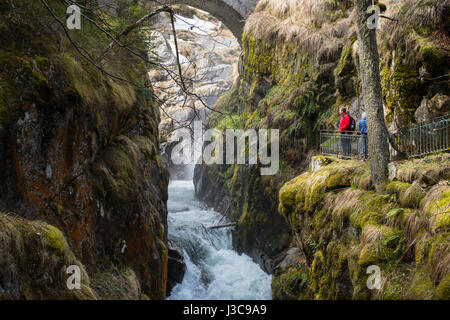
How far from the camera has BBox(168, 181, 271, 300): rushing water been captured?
11719 mm

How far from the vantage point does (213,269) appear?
13477 mm

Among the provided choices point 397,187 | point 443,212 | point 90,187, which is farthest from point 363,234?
point 90,187

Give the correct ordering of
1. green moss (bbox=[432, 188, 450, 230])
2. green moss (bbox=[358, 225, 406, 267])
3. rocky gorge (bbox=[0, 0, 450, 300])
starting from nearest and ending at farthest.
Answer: rocky gorge (bbox=[0, 0, 450, 300]) → green moss (bbox=[432, 188, 450, 230]) → green moss (bbox=[358, 225, 406, 267])

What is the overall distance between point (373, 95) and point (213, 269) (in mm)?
9924

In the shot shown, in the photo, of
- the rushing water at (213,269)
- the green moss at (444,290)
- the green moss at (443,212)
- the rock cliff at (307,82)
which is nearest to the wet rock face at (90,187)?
the rushing water at (213,269)

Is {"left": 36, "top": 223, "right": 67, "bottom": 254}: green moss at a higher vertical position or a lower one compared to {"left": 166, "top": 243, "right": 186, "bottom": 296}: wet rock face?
higher

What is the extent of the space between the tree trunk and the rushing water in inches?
283

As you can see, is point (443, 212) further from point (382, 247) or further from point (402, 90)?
point (402, 90)

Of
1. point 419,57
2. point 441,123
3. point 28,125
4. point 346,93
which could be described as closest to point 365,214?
point 441,123

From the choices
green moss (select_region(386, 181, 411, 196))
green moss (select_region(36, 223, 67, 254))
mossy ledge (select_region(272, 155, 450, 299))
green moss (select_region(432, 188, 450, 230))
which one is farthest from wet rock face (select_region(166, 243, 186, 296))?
green moss (select_region(432, 188, 450, 230))

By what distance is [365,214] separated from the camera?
5.87 m

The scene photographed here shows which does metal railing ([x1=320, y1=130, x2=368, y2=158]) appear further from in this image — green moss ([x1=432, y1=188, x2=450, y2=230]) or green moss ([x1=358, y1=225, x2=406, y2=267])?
green moss ([x1=432, y1=188, x2=450, y2=230])

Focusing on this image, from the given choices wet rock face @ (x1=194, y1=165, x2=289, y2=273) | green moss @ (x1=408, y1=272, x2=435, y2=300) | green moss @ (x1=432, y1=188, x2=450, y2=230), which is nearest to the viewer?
green moss @ (x1=408, y1=272, x2=435, y2=300)

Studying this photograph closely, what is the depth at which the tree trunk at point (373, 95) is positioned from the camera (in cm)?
643
